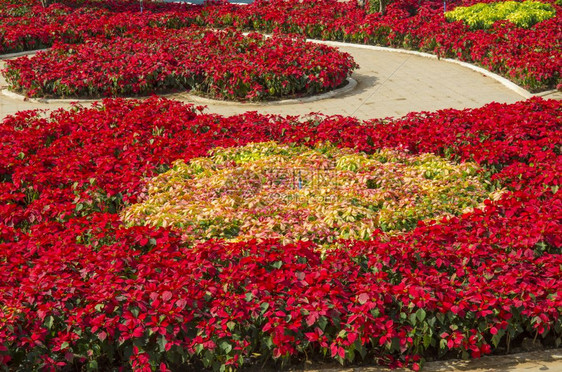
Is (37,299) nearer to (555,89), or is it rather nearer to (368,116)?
(368,116)

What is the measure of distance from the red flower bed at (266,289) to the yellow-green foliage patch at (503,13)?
982cm

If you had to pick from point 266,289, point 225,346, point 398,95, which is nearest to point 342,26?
point 398,95

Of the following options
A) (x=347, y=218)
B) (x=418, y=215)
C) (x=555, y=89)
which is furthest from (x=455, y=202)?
(x=555, y=89)

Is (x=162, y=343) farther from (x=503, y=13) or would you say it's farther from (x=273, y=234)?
(x=503, y=13)

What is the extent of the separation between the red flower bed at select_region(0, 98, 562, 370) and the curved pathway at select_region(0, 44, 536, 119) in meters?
4.94

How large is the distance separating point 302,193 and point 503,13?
468 inches

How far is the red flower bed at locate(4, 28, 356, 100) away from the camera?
14008 mm

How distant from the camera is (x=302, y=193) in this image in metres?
8.32

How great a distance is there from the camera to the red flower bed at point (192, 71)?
551 inches

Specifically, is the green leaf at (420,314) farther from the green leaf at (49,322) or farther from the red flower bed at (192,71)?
the red flower bed at (192,71)

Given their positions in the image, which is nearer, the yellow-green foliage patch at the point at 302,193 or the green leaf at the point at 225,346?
the green leaf at the point at 225,346

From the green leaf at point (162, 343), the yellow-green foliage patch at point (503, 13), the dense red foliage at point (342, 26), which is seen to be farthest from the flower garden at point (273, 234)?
the yellow-green foliage patch at point (503, 13)

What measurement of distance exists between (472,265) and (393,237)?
30.6 inches

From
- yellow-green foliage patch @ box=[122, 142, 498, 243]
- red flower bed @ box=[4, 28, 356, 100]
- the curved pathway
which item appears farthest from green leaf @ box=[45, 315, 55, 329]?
red flower bed @ box=[4, 28, 356, 100]
